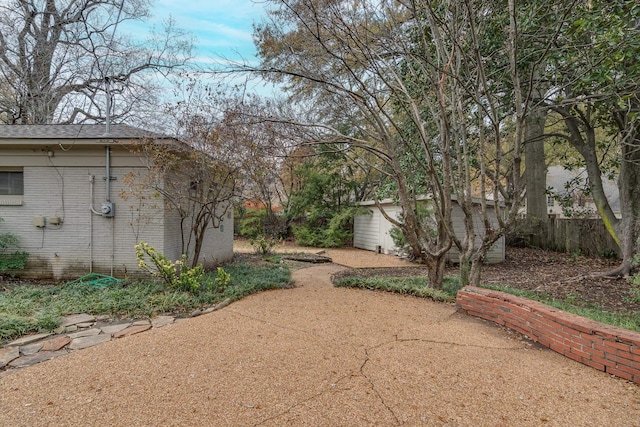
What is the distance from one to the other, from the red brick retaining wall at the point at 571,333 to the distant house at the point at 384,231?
626 cm

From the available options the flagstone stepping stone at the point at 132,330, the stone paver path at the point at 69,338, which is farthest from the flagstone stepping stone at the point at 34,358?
the flagstone stepping stone at the point at 132,330

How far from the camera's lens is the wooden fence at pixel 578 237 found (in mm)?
10898

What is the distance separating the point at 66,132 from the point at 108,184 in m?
1.52

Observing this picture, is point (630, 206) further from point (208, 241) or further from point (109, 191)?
point (109, 191)

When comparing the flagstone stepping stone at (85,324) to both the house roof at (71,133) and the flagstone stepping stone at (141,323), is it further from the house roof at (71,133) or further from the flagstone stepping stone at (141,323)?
the house roof at (71,133)

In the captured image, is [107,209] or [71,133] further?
[71,133]

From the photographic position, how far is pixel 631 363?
2893mm

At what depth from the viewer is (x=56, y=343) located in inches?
144

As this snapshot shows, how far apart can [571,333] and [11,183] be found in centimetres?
921

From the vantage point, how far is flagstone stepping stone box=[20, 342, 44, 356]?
11.3 feet

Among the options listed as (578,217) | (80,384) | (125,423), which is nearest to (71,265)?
(80,384)

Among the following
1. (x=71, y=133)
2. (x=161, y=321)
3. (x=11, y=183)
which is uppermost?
(x=71, y=133)

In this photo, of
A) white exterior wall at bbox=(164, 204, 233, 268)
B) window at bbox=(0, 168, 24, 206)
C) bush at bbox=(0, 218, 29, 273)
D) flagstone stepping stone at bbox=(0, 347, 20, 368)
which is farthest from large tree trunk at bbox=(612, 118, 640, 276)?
window at bbox=(0, 168, 24, 206)

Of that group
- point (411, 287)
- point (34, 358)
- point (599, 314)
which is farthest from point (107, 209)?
point (599, 314)
